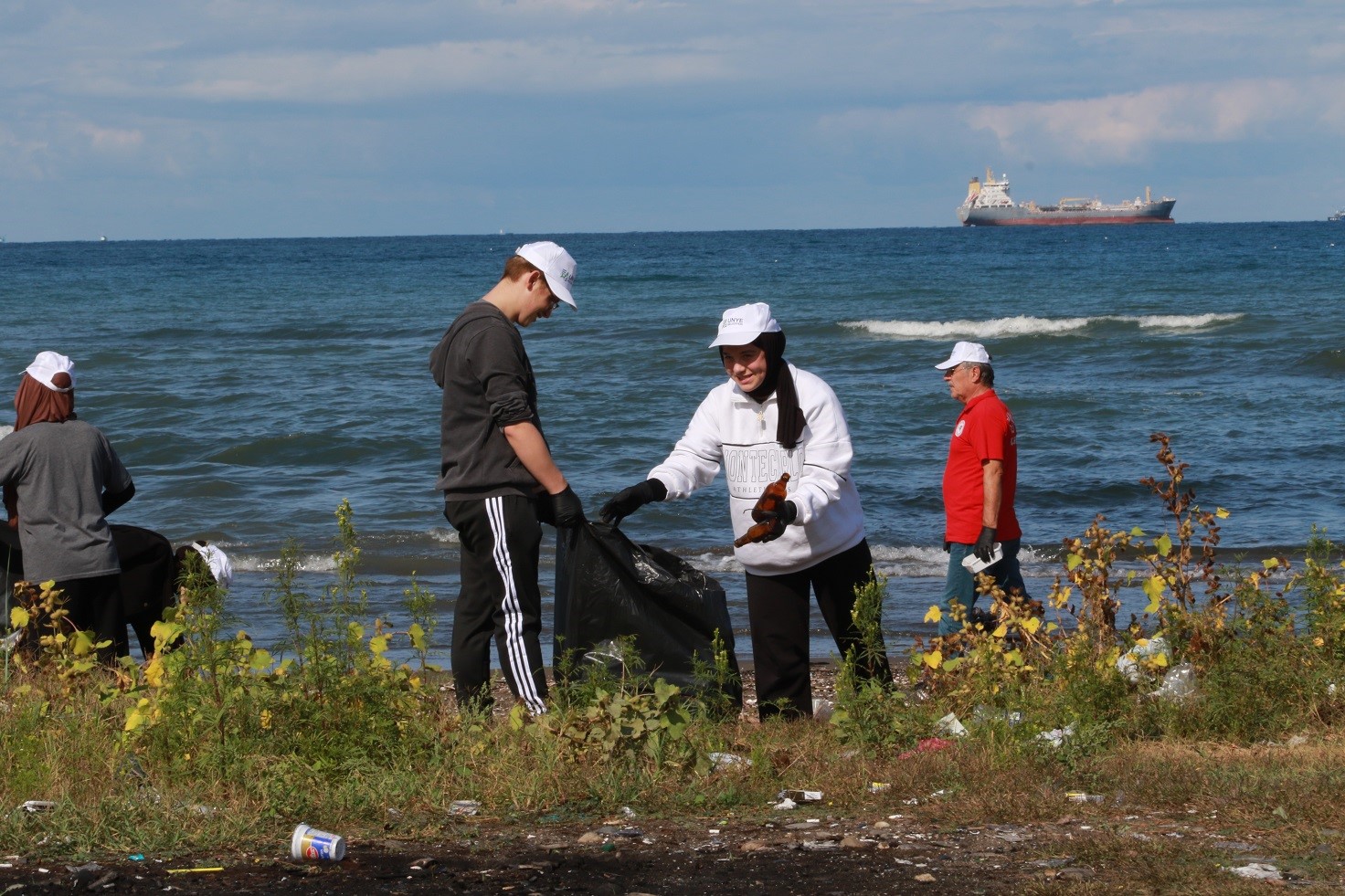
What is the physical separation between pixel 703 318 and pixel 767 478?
2873 centimetres

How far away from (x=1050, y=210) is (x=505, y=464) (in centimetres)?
12292

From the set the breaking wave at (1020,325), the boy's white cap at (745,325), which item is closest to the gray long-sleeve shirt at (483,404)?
the boy's white cap at (745,325)

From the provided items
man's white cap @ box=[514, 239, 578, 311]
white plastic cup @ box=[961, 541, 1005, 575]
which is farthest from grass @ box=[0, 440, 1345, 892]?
white plastic cup @ box=[961, 541, 1005, 575]

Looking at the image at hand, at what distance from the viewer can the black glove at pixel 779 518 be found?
4793 mm

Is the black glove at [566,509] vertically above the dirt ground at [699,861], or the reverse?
the black glove at [566,509]

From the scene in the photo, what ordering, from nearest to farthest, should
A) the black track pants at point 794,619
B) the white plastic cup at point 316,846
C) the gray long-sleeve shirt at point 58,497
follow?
the white plastic cup at point 316,846 → the black track pants at point 794,619 → the gray long-sleeve shirt at point 58,497

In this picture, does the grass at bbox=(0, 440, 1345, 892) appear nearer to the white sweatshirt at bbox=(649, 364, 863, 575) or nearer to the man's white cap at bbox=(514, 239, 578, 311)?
the white sweatshirt at bbox=(649, 364, 863, 575)

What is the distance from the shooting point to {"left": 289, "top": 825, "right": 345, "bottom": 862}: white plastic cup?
11.6 ft

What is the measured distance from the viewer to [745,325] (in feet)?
16.2

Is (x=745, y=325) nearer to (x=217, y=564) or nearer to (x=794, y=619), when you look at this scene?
(x=794, y=619)

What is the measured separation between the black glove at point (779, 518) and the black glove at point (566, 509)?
0.62m

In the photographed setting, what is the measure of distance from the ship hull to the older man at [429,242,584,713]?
12204 cm

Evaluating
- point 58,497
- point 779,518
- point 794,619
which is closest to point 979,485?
point 794,619

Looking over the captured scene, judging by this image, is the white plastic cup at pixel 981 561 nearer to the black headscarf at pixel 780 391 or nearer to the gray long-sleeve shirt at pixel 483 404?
the black headscarf at pixel 780 391
